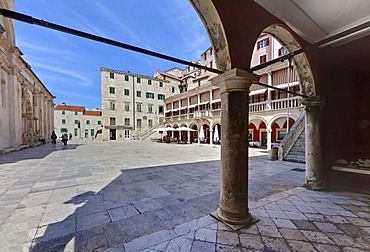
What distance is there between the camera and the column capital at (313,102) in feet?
13.2

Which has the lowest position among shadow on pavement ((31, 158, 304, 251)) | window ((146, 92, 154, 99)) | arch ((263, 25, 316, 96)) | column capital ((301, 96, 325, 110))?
shadow on pavement ((31, 158, 304, 251))

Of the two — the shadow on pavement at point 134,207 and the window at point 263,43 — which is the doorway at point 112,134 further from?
the window at point 263,43

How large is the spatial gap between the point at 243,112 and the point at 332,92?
11.8 feet

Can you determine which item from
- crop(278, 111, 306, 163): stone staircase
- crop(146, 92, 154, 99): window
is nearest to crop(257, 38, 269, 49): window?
crop(278, 111, 306, 163): stone staircase

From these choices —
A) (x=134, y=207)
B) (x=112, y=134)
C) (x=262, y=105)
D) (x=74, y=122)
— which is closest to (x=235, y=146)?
(x=134, y=207)

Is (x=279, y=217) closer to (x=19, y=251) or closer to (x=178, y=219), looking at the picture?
(x=178, y=219)

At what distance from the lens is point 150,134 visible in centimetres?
2888

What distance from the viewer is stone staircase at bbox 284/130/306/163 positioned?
26.9ft

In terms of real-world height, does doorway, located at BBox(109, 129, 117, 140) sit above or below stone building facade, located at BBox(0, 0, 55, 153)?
below

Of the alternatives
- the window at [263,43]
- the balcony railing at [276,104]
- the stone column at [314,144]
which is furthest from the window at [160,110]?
the stone column at [314,144]

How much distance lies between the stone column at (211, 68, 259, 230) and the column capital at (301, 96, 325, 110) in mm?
2422

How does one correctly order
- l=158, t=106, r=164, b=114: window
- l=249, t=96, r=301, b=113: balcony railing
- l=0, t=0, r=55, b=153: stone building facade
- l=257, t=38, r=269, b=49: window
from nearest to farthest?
l=0, t=0, r=55, b=153: stone building facade
l=249, t=96, r=301, b=113: balcony railing
l=257, t=38, r=269, b=49: window
l=158, t=106, r=164, b=114: window

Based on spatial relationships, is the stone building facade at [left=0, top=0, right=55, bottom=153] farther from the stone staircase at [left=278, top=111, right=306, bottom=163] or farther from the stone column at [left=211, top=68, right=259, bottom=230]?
the stone staircase at [left=278, top=111, right=306, bottom=163]

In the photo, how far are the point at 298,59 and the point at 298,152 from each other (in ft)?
21.1
